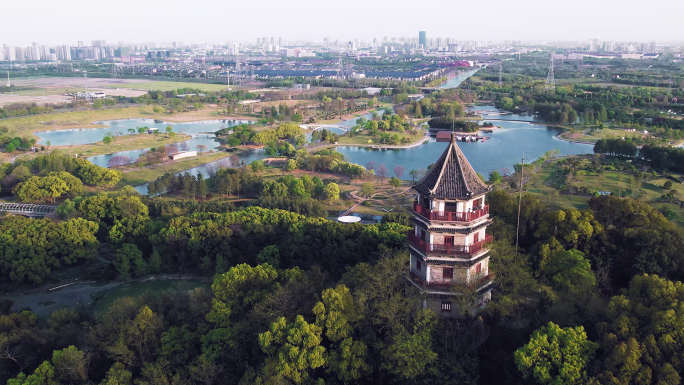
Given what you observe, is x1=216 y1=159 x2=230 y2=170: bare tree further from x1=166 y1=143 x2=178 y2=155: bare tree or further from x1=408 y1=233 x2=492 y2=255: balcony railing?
→ x1=408 y1=233 x2=492 y2=255: balcony railing

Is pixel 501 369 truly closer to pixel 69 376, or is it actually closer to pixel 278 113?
pixel 69 376

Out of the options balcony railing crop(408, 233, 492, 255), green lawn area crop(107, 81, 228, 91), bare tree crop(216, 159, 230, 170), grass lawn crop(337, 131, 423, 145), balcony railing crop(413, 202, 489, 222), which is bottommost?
bare tree crop(216, 159, 230, 170)

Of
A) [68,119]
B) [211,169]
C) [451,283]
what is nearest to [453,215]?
[451,283]

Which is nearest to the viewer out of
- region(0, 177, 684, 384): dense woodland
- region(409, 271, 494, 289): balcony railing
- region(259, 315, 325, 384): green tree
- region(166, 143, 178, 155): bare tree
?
region(0, 177, 684, 384): dense woodland

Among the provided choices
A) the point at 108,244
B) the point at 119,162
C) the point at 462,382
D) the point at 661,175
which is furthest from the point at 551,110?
the point at 462,382

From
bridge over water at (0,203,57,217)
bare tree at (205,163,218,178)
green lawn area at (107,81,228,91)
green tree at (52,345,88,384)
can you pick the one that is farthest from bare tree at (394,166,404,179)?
green lawn area at (107,81,228,91)

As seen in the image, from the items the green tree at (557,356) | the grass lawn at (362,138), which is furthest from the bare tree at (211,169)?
the green tree at (557,356)

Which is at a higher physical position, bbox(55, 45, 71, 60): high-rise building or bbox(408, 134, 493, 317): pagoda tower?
bbox(55, 45, 71, 60): high-rise building
